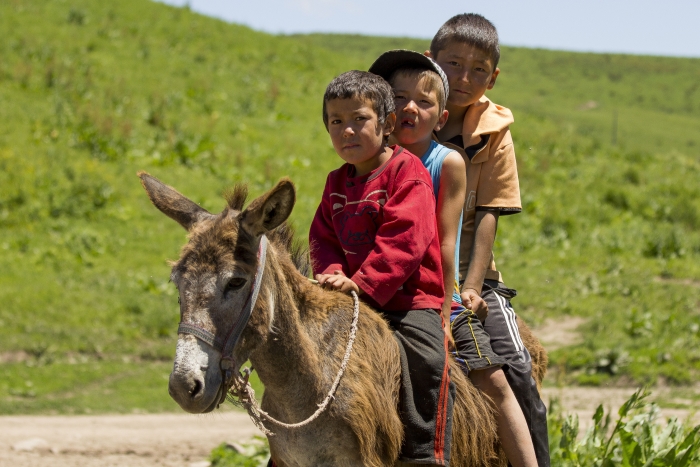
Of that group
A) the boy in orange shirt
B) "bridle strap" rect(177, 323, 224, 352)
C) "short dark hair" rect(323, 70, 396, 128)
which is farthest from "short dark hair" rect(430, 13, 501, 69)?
"bridle strap" rect(177, 323, 224, 352)

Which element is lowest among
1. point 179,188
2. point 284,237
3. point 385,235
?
point 179,188

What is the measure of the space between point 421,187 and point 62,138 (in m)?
15.0

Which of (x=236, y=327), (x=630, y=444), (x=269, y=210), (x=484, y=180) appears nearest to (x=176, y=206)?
(x=269, y=210)

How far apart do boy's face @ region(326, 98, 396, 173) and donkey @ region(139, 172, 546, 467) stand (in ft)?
Answer: 1.69

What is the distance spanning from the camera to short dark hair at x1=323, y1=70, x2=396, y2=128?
3682 mm

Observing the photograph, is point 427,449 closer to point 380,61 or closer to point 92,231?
point 380,61

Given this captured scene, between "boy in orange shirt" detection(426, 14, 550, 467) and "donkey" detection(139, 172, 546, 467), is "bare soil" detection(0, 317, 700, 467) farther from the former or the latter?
"donkey" detection(139, 172, 546, 467)

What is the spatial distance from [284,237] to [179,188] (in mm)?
12656

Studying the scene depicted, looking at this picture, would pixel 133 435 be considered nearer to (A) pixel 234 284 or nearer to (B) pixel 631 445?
(B) pixel 631 445

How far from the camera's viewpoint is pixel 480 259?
4223mm

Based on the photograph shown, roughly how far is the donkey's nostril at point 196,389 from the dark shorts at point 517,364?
184cm

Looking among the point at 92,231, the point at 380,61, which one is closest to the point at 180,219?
the point at 380,61

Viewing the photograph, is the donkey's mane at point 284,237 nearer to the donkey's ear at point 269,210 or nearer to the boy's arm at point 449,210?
the donkey's ear at point 269,210

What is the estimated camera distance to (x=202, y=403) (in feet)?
9.84
